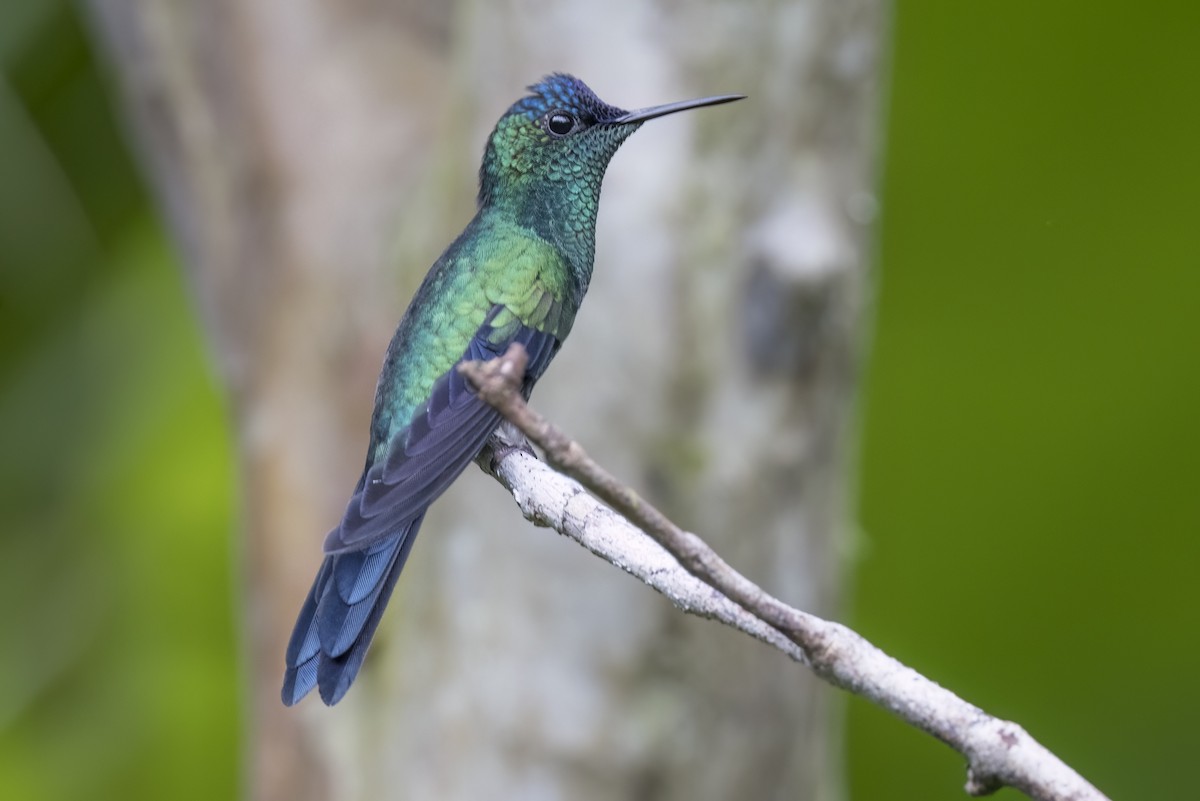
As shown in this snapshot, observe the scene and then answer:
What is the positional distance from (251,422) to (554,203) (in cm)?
267

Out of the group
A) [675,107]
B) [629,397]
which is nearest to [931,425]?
[629,397]

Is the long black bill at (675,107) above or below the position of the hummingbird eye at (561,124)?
below

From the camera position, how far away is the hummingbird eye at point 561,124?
3.38ft

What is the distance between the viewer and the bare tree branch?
67 centimetres

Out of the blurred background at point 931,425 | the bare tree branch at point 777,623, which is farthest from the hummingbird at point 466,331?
the blurred background at point 931,425

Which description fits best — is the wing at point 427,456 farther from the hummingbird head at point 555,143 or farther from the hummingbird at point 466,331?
the hummingbird head at point 555,143

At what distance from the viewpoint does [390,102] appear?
11.2 ft

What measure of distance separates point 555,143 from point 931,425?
3.70 metres

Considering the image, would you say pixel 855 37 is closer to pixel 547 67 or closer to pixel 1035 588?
→ pixel 547 67

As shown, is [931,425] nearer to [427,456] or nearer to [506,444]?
[506,444]

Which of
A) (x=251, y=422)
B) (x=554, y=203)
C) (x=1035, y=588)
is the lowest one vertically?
(x=554, y=203)

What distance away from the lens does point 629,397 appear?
272 cm

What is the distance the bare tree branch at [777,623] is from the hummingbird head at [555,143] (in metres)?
0.28

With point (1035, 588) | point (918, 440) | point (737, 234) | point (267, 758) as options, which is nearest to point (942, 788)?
point (1035, 588)
